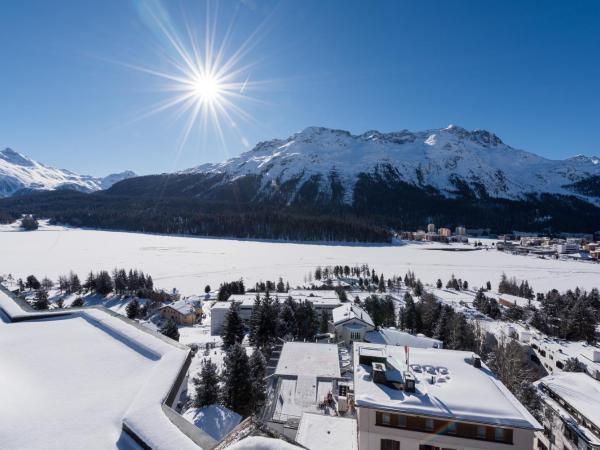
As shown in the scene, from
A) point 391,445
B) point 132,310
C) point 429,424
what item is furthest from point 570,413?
point 132,310

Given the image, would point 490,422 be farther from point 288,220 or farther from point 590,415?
point 288,220

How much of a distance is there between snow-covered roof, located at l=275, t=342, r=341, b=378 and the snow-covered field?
37.9 m

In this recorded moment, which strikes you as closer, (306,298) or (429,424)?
(429,424)

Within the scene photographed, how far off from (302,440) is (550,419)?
18464mm

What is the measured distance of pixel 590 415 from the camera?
18.5 metres

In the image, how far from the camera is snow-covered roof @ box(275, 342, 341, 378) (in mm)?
23422

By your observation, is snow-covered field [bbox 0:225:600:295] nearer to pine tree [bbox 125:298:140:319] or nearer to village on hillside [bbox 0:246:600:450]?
village on hillside [bbox 0:246:600:450]

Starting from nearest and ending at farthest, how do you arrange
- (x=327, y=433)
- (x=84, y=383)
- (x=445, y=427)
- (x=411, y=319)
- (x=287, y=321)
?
(x=84, y=383)
(x=445, y=427)
(x=327, y=433)
(x=287, y=321)
(x=411, y=319)

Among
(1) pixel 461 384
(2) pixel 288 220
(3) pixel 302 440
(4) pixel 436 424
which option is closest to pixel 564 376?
(1) pixel 461 384

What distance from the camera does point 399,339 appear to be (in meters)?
32.8

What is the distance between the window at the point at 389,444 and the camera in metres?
13.0

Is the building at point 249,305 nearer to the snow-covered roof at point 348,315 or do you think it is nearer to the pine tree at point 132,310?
the snow-covered roof at point 348,315

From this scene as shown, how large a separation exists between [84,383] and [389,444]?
1328 centimetres

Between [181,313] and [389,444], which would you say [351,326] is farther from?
[181,313]
